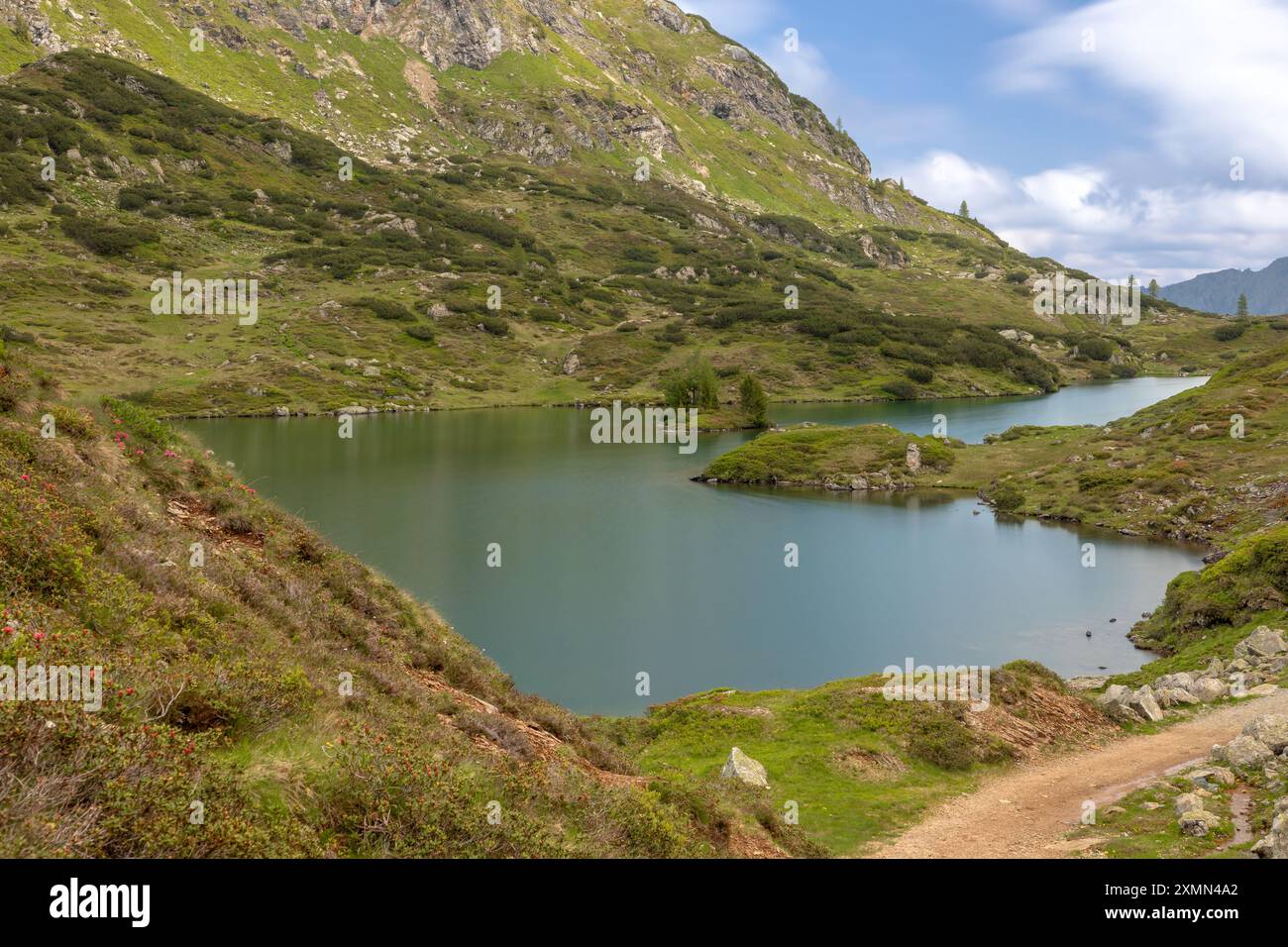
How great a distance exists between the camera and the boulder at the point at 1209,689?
27938 mm

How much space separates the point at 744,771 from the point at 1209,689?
20174 mm

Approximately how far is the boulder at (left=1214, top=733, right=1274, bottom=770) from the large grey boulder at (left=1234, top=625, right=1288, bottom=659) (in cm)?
1510

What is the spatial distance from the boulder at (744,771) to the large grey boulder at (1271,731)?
13.5m

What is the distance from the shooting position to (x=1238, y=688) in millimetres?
27953

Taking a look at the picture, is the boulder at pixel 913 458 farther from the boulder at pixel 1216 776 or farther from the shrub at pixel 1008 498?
the boulder at pixel 1216 776

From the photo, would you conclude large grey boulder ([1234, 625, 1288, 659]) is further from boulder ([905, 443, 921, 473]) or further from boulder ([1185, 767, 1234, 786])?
boulder ([905, 443, 921, 473])

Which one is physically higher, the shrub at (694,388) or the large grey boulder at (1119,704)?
the shrub at (694,388)

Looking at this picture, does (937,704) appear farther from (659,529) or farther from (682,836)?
(659,529)

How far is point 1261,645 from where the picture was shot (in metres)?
31.2

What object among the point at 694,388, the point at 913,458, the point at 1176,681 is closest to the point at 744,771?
the point at 1176,681

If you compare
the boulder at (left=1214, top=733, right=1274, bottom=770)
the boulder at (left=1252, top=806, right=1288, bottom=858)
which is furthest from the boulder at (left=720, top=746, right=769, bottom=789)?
the boulder at (left=1214, top=733, right=1274, bottom=770)

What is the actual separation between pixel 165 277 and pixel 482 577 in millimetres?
167701

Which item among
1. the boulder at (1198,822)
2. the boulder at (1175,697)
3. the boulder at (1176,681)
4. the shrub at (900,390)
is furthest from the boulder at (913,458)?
the boulder at (1198,822)

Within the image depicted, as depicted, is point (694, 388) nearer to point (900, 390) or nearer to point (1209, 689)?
point (900, 390)
